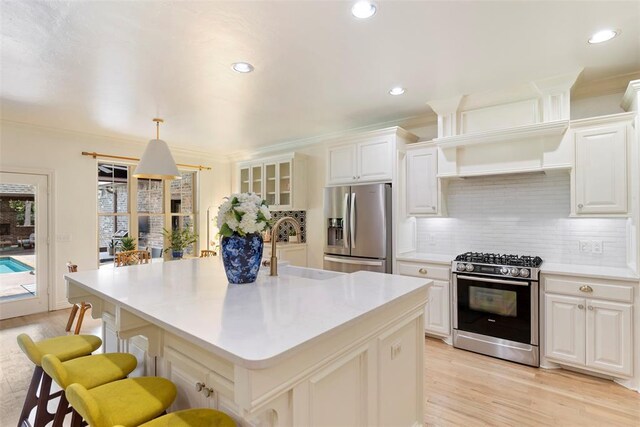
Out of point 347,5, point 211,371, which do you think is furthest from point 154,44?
point 211,371

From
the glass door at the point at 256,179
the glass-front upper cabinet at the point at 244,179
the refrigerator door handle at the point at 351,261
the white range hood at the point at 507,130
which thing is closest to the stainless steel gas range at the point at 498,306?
the refrigerator door handle at the point at 351,261

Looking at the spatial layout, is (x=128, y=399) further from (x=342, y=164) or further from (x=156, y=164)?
(x=342, y=164)

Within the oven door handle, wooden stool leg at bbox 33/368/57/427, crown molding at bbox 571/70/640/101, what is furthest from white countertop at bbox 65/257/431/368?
crown molding at bbox 571/70/640/101

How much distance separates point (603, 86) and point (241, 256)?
3610mm

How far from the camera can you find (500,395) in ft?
8.30

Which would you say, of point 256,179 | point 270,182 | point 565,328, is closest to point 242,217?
point 565,328

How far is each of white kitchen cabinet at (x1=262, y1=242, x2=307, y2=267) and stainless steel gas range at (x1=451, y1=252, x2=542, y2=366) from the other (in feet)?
8.26

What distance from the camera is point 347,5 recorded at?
1.96 metres

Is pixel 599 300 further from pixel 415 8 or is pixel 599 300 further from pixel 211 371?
pixel 211 371

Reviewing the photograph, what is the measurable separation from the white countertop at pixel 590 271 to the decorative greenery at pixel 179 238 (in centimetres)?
541

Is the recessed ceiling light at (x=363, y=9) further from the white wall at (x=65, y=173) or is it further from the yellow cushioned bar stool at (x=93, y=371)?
the white wall at (x=65, y=173)

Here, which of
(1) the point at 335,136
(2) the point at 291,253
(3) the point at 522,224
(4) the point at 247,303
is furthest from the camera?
(2) the point at 291,253

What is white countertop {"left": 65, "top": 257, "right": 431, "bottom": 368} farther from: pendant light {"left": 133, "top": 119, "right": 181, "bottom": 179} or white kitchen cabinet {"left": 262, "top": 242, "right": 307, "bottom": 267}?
white kitchen cabinet {"left": 262, "top": 242, "right": 307, "bottom": 267}

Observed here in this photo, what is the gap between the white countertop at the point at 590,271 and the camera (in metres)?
2.64
